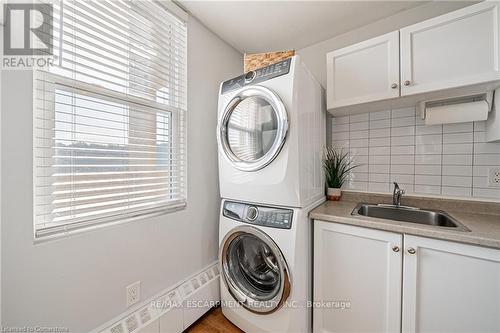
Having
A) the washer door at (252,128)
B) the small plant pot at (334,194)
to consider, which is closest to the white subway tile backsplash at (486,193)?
the small plant pot at (334,194)

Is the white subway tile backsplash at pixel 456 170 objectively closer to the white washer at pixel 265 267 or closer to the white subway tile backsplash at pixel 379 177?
the white subway tile backsplash at pixel 379 177

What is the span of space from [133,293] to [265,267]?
909mm

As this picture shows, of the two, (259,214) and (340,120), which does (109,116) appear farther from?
(340,120)

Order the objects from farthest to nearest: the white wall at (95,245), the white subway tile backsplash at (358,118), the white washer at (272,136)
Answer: the white subway tile backsplash at (358,118) → the white washer at (272,136) → the white wall at (95,245)

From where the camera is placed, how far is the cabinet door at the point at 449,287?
95 centimetres

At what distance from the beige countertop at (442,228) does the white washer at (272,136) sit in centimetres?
23

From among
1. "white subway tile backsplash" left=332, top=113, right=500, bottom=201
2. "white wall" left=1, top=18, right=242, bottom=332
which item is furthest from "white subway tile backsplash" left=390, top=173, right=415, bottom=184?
"white wall" left=1, top=18, right=242, bottom=332

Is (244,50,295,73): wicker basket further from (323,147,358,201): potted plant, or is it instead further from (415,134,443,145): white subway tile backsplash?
(415,134,443,145): white subway tile backsplash

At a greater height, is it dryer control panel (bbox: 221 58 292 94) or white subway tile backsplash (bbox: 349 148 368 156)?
dryer control panel (bbox: 221 58 292 94)

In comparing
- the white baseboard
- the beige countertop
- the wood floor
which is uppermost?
the beige countertop

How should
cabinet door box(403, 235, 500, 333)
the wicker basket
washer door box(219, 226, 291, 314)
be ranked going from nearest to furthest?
1. cabinet door box(403, 235, 500, 333)
2. washer door box(219, 226, 291, 314)
3. the wicker basket

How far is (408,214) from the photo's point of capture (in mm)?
1599

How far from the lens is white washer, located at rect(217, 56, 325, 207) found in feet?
4.10

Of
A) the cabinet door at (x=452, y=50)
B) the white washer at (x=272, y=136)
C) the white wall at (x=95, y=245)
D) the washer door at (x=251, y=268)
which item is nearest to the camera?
the white wall at (x=95, y=245)
